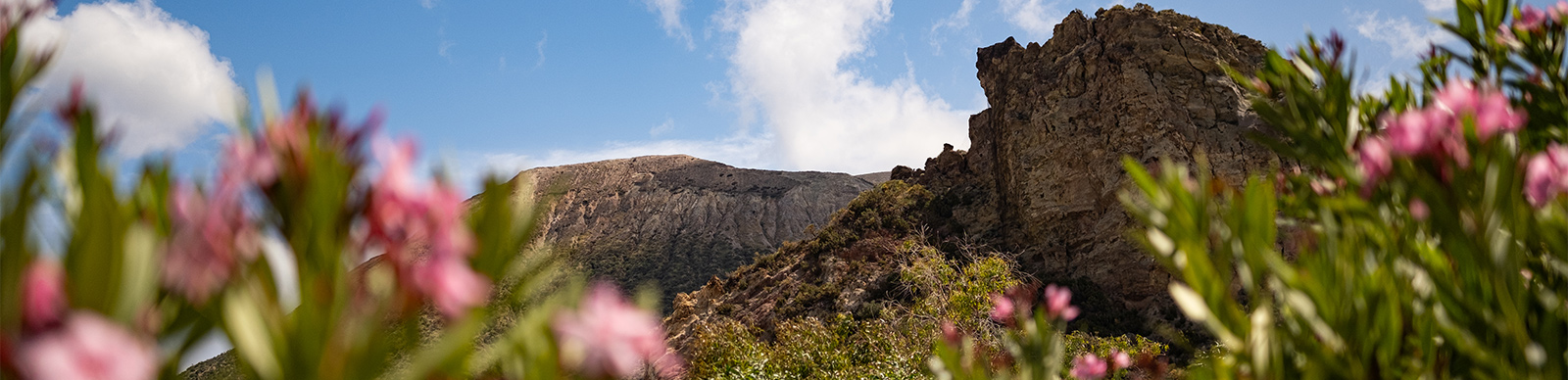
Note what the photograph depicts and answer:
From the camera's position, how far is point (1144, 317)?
17.6 m

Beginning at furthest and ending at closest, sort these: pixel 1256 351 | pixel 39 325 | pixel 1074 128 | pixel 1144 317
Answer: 1. pixel 1074 128
2. pixel 1144 317
3. pixel 1256 351
4. pixel 39 325

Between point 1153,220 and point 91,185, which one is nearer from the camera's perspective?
point 91,185

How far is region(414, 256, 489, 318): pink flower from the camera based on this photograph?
0.56m

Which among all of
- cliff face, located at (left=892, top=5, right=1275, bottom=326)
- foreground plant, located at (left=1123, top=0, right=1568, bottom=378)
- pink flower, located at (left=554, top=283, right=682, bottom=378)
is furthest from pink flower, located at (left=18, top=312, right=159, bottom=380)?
cliff face, located at (left=892, top=5, right=1275, bottom=326)

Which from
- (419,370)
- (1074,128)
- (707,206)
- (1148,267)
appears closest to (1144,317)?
(1148,267)

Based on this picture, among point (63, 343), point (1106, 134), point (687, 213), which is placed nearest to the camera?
point (63, 343)

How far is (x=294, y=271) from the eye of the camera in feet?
1.75

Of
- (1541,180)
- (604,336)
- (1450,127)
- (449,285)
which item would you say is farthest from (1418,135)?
(449,285)

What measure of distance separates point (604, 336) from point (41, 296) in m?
0.33

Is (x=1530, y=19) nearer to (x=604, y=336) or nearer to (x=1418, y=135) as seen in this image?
(x=1418, y=135)

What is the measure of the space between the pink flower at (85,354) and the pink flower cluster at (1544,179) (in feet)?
5.41

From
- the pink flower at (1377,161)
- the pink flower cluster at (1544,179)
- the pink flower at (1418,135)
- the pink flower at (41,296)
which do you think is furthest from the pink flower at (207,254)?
the pink flower cluster at (1544,179)

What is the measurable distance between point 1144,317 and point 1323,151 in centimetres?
1798

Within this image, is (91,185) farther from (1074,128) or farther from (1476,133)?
(1074,128)
